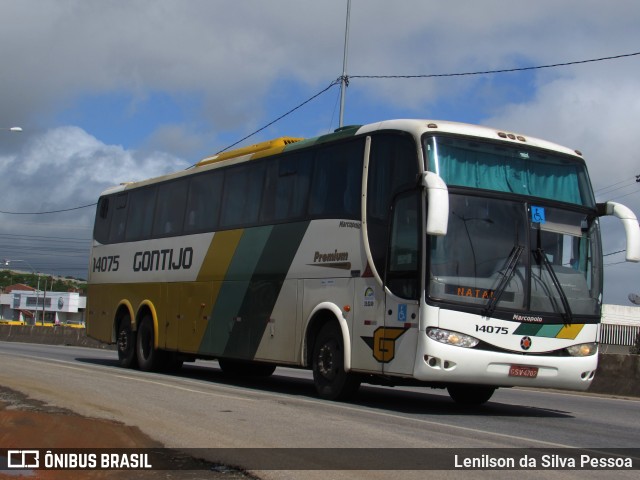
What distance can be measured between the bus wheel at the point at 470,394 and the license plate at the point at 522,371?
187 cm

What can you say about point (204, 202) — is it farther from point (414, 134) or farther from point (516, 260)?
point (516, 260)

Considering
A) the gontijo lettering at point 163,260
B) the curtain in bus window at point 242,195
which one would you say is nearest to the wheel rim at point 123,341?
the gontijo lettering at point 163,260

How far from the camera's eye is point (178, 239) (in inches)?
711

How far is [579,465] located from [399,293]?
422 centimetres

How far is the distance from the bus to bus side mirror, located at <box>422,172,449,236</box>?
0.7 inches

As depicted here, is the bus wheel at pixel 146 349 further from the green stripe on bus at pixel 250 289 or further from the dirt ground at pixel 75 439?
the dirt ground at pixel 75 439

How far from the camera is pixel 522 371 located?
11617 mm

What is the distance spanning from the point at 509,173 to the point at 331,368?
371 centimetres

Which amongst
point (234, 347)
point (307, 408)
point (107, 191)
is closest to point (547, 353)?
point (307, 408)

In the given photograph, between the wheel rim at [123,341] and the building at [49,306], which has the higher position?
the building at [49,306]

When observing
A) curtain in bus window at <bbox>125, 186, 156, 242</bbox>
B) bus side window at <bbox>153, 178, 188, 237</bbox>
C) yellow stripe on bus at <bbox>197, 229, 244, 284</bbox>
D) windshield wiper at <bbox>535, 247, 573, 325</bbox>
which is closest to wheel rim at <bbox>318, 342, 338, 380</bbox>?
windshield wiper at <bbox>535, 247, 573, 325</bbox>

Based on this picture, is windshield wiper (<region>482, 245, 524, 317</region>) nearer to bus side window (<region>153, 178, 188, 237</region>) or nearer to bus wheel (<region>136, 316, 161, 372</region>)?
bus side window (<region>153, 178, 188, 237</region>)

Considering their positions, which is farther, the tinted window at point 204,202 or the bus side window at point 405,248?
the tinted window at point 204,202

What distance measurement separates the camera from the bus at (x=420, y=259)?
11438mm
